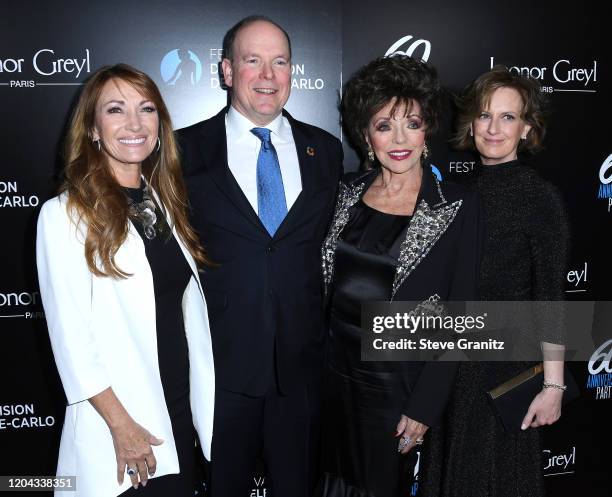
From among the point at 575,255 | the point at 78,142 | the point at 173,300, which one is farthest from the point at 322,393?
the point at 575,255

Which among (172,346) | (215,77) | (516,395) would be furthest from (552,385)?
(215,77)

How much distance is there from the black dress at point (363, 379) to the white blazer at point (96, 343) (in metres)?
0.70

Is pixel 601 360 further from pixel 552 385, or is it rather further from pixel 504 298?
pixel 504 298

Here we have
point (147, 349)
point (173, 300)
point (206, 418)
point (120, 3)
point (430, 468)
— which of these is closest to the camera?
point (147, 349)

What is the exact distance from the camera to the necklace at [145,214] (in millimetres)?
1957

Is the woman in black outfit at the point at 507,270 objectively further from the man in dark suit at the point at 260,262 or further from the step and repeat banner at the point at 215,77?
the step and repeat banner at the point at 215,77

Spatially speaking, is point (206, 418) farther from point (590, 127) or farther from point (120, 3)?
point (590, 127)

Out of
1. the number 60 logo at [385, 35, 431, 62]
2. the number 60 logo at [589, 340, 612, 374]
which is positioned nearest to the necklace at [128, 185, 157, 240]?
the number 60 logo at [385, 35, 431, 62]

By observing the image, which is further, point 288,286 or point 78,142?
point 288,286

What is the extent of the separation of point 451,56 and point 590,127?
38.5 inches

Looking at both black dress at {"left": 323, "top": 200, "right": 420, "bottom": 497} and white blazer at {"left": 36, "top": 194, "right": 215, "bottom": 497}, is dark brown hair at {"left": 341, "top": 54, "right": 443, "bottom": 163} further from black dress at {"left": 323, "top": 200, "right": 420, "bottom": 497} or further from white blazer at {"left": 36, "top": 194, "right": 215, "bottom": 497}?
white blazer at {"left": 36, "top": 194, "right": 215, "bottom": 497}

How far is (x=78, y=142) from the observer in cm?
196

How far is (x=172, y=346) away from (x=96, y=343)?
304 millimetres

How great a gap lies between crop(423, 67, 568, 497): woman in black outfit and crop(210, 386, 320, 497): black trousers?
0.55 meters
